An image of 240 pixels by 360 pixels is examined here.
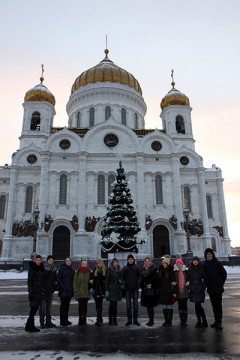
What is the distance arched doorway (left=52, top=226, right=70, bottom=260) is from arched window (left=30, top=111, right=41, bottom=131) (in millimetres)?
14300

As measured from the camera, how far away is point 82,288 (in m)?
7.24

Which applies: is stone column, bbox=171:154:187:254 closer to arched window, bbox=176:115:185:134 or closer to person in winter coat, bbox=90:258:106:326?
arched window, bbox=176:115:185:134

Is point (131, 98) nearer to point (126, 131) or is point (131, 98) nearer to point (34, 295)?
point (126, 131)

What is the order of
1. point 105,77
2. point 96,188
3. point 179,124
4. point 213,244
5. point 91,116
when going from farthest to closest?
point 105,77, point 91,116, point 179,124, point 213,244, point 96,188

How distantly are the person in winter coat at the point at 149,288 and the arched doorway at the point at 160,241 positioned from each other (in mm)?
25242

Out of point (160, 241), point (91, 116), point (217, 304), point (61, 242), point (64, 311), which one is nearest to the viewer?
point (217, 304)

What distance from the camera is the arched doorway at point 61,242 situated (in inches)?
1241

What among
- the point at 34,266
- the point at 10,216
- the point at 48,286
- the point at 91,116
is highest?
the point at 91,116

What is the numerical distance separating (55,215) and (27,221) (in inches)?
125

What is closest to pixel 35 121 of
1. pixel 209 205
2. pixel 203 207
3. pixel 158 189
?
pixel 158 189

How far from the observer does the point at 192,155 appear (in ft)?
121

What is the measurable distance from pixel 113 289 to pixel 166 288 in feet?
4.03

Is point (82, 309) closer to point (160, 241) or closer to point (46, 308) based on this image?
point (46, 308)

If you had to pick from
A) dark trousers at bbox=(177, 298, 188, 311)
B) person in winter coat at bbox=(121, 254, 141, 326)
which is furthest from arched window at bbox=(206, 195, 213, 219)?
dark trousers at bbox=(177, 298, 188, 311)
